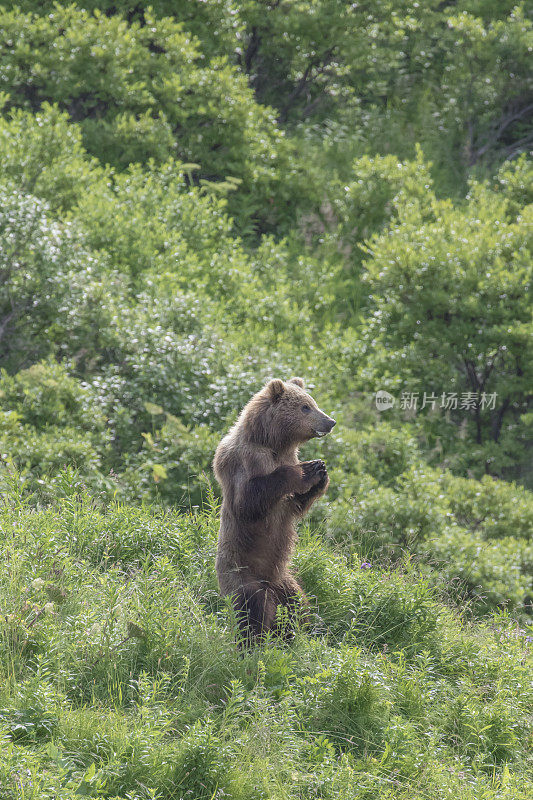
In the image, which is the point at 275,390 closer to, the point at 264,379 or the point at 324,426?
the point at 324,426

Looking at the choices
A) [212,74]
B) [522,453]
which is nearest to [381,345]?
[522,453]

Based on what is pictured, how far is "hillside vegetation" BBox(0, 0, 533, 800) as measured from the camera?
456 centimetres

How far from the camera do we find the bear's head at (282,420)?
5.33 metres

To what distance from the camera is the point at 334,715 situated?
187 inches

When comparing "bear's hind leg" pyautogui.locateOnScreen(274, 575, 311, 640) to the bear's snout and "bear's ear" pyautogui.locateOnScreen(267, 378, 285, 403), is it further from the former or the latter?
"bear's ear" pyautogui.locateOnScreen(267, 378, 285, 403)

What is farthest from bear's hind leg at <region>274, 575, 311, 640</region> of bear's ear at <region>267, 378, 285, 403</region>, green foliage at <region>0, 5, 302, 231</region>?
green foliage at <region>0, 5, 302, 231</region>

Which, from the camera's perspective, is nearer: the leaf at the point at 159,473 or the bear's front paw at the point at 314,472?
the bear's front paw at the point at 314,472

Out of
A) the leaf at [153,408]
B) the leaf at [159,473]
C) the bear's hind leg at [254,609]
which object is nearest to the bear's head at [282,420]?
the bear's hind leg at [254,609]

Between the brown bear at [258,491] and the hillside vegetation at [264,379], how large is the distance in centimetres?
24

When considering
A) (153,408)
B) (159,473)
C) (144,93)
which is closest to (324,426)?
(159,473)

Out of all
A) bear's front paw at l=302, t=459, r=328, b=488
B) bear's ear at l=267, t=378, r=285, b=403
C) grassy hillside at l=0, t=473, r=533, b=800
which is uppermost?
bear's ear at l=267, t=378, r=285, b=403

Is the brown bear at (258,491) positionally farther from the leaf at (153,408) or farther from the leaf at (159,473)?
the leaf at (153,408)

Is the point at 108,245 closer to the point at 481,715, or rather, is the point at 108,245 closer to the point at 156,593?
the point at 156,593

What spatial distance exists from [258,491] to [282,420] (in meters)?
0.52
